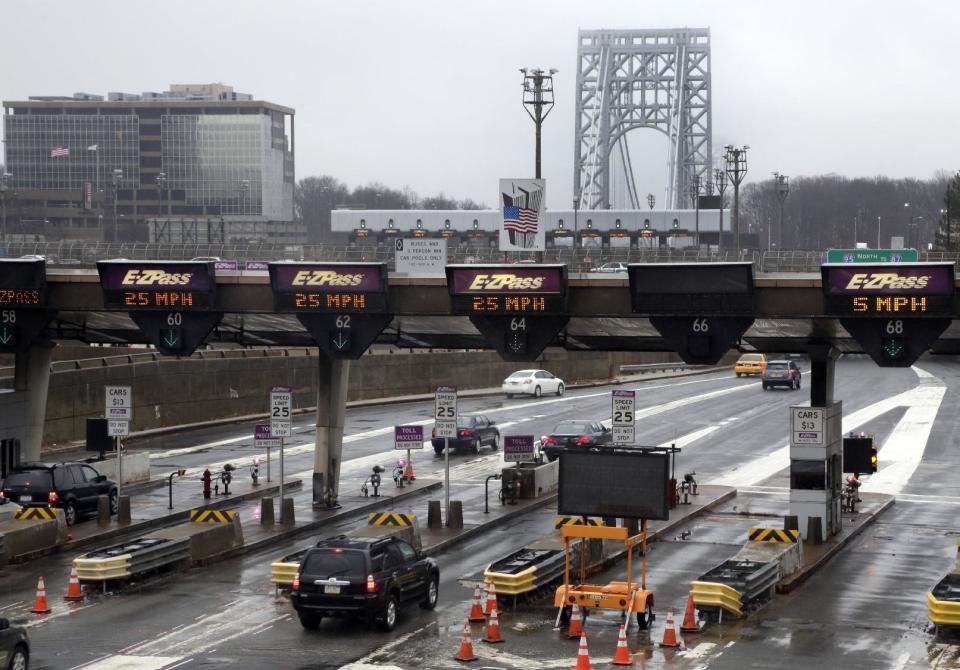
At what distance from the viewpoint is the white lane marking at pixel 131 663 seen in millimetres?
21469

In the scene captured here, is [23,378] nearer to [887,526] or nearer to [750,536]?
[750,536]

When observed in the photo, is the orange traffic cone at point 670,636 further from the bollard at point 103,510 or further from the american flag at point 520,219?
the bollard at point 103,510

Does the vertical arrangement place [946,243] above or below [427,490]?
above

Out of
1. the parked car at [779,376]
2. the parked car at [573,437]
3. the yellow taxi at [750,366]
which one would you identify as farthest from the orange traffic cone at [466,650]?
the yellow taxi at [750,366]

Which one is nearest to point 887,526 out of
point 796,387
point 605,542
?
point 605,542

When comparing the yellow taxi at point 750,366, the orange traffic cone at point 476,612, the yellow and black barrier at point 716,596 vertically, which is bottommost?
the yellow taxi at point 750,366

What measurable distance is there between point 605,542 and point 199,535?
9392 millimetres

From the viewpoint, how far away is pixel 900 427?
64.6 meters

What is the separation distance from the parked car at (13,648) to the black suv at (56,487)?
1571cm

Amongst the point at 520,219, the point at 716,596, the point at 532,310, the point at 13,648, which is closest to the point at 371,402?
the point at 520,219

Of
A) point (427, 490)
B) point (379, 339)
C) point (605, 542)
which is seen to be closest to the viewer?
point (605, 542)

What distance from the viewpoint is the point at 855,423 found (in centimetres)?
6531

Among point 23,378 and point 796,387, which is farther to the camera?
point 796,387

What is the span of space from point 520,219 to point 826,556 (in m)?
13.0
